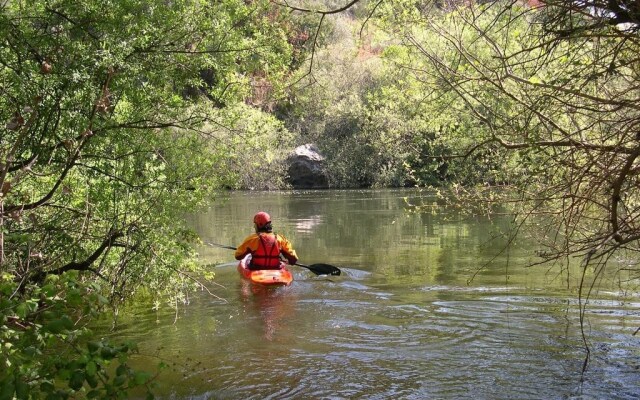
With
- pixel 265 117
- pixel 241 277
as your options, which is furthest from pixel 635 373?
pixel 241 277

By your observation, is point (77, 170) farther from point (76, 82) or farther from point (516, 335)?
point (516, 335)

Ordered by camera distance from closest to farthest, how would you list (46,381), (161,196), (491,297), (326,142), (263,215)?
(46,381) < (161,196) < (491,297) < (263,215) < (326,142)

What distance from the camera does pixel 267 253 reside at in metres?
9.03

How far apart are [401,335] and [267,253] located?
312 cm

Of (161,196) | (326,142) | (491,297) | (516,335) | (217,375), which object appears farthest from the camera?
(326,142)

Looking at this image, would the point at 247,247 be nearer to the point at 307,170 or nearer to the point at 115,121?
the point at 115,121

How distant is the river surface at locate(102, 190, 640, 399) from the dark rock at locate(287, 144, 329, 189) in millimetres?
20237

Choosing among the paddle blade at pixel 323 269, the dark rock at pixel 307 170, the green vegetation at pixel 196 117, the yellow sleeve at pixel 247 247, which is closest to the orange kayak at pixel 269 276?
the yellow sleeve at pixel 247 247

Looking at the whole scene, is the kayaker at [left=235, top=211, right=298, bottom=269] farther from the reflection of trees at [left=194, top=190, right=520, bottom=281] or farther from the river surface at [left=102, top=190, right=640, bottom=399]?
the reflection of trees at [left=194, top=190, right=520, bottom=281]

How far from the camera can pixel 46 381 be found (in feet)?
7.73

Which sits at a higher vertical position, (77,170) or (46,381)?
(77,170)

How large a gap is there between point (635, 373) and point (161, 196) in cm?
418

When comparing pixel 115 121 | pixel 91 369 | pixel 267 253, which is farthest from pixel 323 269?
pixel 91 369

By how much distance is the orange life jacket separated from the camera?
29.6ft
